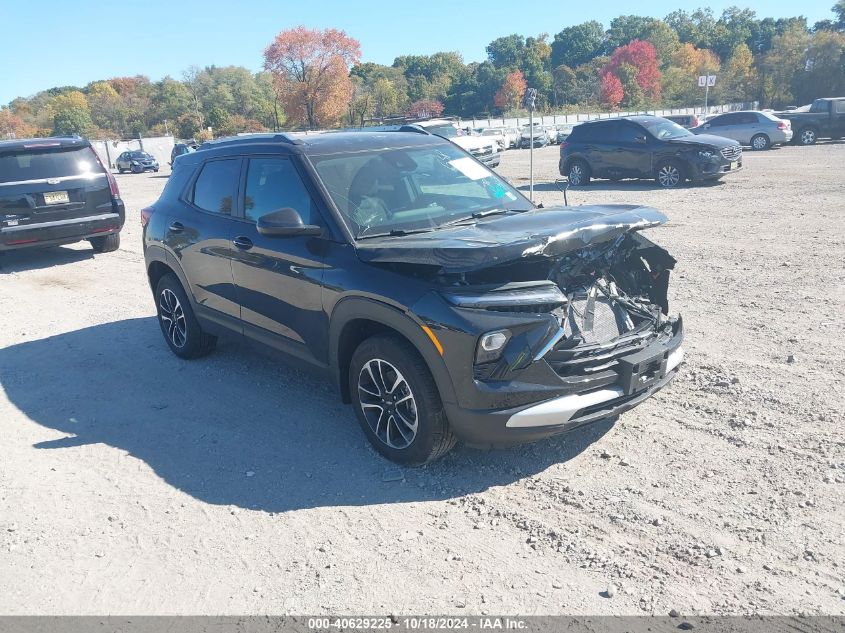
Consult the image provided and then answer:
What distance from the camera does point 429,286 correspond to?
12.5 ft

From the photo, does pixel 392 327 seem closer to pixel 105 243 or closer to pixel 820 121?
pixel 105 243

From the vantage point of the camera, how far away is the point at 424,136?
5.50 meters

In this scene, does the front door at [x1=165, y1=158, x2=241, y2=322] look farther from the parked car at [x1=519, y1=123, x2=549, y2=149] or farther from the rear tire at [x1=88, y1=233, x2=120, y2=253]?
the parked car at [x1=519, y1=123, x2=549, y2=149]

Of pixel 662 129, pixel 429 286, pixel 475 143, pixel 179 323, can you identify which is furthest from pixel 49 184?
pixel 475 143

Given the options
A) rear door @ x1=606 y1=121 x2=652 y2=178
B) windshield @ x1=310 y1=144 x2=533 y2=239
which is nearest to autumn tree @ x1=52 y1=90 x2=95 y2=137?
rear door @ x1=606 y1=121 x2=652 y2=178

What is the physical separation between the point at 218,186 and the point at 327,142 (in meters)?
1.16

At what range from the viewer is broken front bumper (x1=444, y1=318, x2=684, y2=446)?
3.68 metres

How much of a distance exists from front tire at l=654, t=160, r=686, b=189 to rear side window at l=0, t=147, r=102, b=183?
40.6ft

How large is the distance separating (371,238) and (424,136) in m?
1.46

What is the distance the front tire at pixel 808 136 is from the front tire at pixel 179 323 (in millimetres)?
28937

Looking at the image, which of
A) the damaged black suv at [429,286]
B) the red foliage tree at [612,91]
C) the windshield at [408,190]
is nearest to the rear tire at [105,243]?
the damaged black suv at [429,286]

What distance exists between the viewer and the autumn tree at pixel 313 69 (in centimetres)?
6406

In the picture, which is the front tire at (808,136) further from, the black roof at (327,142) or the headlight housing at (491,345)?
the headlight housing at (491,345)

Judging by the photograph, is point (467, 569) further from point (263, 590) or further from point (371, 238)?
point (371, 238)
